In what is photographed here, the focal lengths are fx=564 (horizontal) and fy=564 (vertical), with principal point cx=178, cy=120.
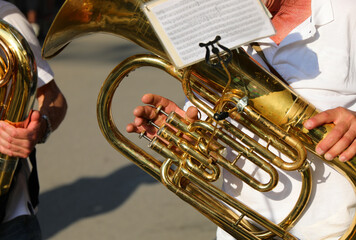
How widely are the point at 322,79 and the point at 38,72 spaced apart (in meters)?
1.18

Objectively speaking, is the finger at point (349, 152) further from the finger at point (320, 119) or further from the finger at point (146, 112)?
the finger at point (146, 112)

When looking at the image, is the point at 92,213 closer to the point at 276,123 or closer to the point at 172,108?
the point at 172,108

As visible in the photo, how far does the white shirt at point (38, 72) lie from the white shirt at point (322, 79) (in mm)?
925

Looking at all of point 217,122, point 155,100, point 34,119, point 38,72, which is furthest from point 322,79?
point 38,72

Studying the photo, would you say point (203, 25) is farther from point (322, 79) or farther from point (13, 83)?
point (13, 83)

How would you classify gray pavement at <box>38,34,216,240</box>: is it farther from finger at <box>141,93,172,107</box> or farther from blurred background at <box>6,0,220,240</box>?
finger at <box>141,93,172,107</box>

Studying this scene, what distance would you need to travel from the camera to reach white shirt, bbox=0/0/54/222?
87.8 inches

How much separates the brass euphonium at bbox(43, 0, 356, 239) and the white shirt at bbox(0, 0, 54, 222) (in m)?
0.53

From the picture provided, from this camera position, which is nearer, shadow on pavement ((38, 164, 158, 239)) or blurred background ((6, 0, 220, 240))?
blurred background ((6, 0, 220, 240))

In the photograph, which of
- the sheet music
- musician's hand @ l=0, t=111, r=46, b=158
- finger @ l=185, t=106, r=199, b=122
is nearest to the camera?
the sheet music

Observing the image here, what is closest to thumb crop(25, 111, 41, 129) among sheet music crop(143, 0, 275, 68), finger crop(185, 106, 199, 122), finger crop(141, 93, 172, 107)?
finger crop(141, 93, 172, 107)

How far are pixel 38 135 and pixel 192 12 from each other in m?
→ 0.98

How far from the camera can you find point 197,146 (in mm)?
1793

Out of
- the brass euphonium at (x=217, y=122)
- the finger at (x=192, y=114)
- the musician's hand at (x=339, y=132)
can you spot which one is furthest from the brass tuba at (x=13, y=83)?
the musician's hand at (x=339, y=132)
